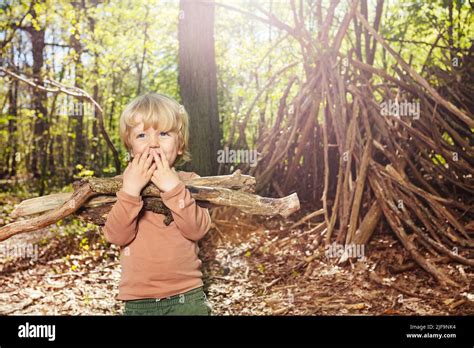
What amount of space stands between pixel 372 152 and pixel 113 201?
2282mm

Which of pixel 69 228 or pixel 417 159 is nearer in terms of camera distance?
pixel 417 159

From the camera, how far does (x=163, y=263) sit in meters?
1.49

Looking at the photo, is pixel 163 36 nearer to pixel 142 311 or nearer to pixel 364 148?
pixel 364 148

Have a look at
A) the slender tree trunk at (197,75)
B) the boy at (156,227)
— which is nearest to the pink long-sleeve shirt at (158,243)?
the boy at (156,227)

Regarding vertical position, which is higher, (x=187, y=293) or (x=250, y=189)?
(x=250, y=189)

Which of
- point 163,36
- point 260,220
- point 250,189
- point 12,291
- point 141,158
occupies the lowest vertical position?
point 12,291

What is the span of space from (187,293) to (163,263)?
4.6 inches

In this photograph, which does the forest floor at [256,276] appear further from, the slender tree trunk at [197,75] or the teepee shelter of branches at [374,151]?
the slender tree trunk at [197,75]

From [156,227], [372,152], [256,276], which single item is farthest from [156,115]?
[372,152]

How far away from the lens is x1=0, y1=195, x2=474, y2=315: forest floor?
2721 millimetres

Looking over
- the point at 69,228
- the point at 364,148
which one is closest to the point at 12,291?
the point at 69,228

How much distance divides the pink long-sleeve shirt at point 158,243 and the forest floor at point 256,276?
133 centimetres
